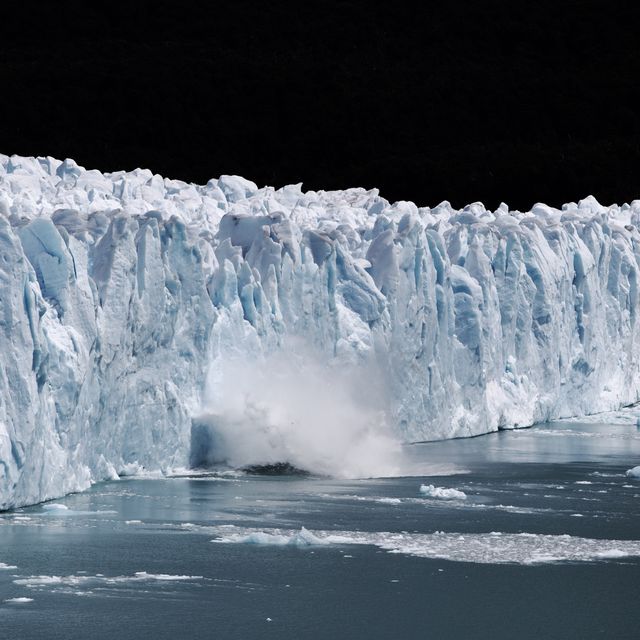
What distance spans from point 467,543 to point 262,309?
6129 mm

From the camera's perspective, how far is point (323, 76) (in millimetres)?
64625

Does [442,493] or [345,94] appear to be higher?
[345,94]

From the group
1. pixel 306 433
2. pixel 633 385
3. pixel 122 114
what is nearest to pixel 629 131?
pixel 122 114

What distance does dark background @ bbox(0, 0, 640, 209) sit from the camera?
5416 cm

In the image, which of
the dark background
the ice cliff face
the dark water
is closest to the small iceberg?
the dark water

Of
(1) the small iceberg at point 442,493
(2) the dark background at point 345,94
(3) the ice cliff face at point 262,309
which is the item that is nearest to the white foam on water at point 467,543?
(1) the small iceberg at point 442,493

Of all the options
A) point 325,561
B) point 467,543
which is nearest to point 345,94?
point 467,543

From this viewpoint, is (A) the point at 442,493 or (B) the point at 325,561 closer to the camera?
(B) the point at 325,561

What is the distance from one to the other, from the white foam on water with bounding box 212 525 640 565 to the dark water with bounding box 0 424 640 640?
24 mm

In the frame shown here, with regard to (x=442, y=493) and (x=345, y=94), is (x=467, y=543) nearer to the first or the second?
(x=442, y=493)

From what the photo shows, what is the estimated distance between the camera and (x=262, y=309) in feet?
66.4

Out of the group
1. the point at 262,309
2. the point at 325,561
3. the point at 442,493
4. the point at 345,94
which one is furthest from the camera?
the point at 345,94

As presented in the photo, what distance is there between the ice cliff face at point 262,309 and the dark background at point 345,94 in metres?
21.0

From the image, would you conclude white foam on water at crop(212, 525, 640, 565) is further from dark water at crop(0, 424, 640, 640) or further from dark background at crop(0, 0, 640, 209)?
dark background at crop(0, 0, 640, 209)
